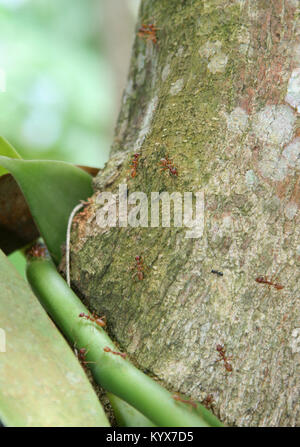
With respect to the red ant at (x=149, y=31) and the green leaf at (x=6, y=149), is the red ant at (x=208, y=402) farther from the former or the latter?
the red ant at (x=149, y=31)

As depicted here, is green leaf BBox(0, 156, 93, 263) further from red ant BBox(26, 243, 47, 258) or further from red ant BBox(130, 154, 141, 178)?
red ant BBox(130, 154, 141, 178)

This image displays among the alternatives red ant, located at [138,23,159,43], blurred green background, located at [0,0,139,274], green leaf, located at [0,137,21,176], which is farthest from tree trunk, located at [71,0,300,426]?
blurred green background, located at [0,0,139,274]

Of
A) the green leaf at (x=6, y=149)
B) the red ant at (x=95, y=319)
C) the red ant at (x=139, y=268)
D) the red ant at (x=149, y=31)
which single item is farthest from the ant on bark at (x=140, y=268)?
the red ant at (x=149, y=31)

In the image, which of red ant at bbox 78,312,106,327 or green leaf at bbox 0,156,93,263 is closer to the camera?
red ant at bbox 78,312,106,327

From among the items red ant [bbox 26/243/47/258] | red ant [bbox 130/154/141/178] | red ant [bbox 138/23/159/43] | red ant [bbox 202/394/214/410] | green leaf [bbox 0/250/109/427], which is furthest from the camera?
red ant [bbox 138/23/159/43]
